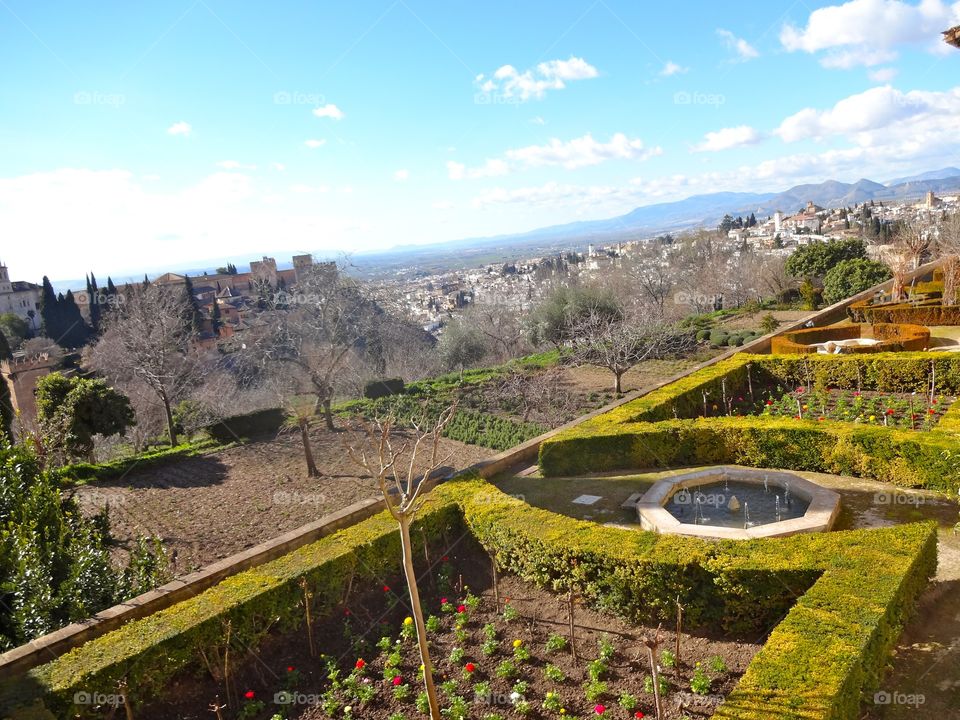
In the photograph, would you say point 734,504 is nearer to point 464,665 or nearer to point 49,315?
point 464,665

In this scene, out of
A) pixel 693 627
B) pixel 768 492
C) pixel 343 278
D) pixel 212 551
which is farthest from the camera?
pixel 343 278

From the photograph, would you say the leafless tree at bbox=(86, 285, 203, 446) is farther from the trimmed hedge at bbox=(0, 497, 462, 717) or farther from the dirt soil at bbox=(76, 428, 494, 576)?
the trimmed hedge at bbox=(0, 497, 462, 717)

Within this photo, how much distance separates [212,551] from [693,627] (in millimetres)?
7525

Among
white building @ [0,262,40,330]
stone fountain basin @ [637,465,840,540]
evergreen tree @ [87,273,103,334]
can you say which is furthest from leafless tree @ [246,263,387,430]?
white building @ [0,262,40,330]

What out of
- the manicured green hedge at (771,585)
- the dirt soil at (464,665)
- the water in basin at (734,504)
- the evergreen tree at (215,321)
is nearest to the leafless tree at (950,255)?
the water in basin at (734,504)

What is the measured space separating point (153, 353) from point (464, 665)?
18983 millimetres

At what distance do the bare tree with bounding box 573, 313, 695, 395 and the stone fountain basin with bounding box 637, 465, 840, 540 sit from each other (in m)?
8.51

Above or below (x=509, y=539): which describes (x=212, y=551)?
Answer: below

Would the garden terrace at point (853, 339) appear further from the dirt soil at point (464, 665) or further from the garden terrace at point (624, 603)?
the dirt soil at point (464, 665)

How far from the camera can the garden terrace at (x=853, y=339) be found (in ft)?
52.7

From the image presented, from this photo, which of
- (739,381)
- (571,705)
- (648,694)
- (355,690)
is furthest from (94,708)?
(739,381)

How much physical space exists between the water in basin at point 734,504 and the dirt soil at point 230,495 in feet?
12.0

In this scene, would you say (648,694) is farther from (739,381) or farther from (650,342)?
(650,342)

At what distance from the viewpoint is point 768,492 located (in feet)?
29.1
